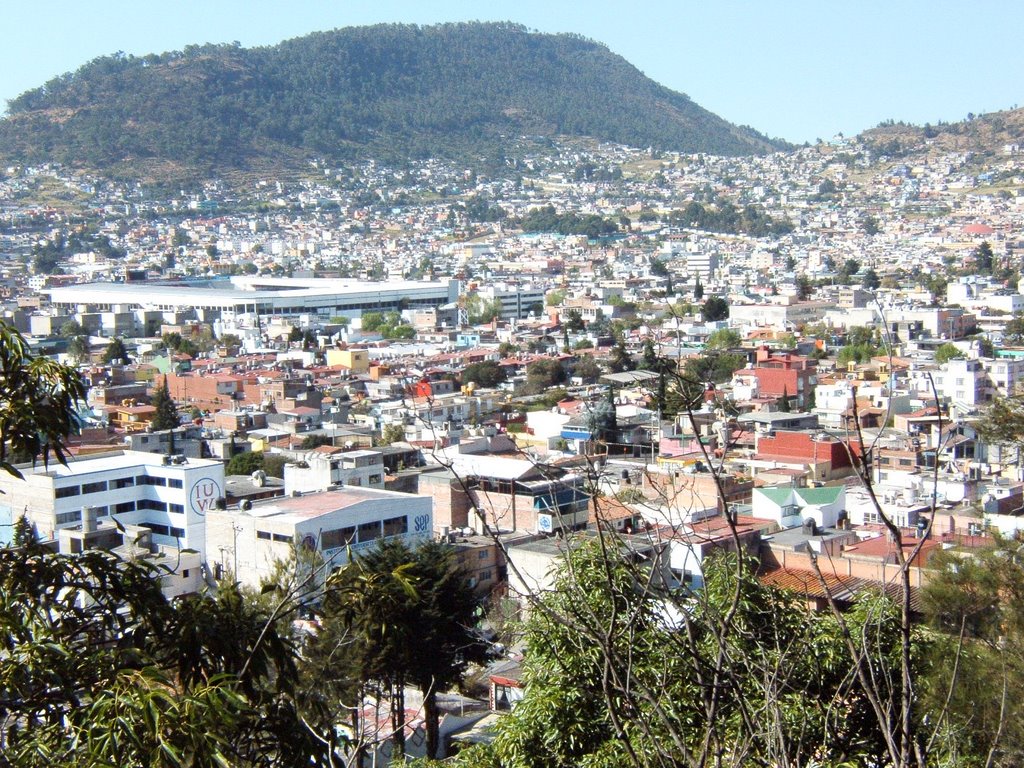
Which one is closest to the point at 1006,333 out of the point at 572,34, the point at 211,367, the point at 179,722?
the point at 211,367

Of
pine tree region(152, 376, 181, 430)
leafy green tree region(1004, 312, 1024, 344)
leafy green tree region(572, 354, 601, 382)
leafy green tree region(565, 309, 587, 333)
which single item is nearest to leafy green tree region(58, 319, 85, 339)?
leafy green tree region(565, 309, 587, 333)

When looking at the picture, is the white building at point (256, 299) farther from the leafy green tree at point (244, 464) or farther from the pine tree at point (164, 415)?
the leafy green tree at point (244, 464)

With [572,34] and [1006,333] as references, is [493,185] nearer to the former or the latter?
[572,34]

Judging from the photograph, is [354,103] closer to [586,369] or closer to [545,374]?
[586,369]

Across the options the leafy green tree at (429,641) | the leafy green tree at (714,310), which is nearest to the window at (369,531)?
the leafy green tree at (429,641)

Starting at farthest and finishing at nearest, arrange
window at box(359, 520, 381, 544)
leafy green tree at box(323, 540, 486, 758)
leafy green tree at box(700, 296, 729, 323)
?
leafy green tree at box(700, 296, 729, 323), window at box(359, 520, 381, 544), leafy green tree at box(323, 540, 486, 758)

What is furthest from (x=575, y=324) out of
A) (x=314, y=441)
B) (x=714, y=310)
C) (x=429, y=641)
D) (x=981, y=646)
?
(x=981, y=646)

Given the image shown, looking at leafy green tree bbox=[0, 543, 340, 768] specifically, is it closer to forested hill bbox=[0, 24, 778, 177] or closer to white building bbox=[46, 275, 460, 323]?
white building bbox=[46, 275, 460, 323]
